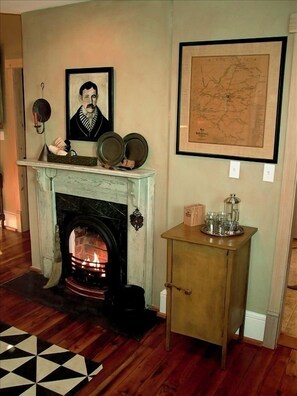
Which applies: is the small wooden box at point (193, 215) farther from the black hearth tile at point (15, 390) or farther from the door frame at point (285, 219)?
the black hearth tile at point (15, 390)

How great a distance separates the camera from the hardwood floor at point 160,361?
2295 mm

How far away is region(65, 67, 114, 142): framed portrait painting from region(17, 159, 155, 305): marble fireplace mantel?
1.05 ft

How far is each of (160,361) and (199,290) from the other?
54 centimetres

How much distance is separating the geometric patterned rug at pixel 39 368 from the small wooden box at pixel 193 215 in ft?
3.61

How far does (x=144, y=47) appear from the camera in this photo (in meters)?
2.84

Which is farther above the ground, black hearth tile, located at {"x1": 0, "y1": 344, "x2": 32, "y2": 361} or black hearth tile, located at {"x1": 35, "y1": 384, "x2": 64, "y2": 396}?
black hearth tile, located at {"x1": 35, "y1": 384, "x2": 64, "y2": 396}

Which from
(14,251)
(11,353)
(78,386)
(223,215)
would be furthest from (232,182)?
(14,251)

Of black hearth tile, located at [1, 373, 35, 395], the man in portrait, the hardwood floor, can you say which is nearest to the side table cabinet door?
the hardwood floor

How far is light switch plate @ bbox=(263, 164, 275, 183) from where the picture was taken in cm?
250

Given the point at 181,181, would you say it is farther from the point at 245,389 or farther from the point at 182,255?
the point at 245,389

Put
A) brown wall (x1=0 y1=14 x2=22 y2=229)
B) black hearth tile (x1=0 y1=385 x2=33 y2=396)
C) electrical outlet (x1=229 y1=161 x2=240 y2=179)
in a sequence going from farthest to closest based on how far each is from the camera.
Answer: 1. brown wall (x1=0 y1=14 x2=22 y2=229)
2. electrical outlet (x1=229 y1=161 x2=240 y2=179)
3. black hearth tile (x1=0 y1=385 x2=33 y2=396)

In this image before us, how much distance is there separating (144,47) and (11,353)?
232 cm

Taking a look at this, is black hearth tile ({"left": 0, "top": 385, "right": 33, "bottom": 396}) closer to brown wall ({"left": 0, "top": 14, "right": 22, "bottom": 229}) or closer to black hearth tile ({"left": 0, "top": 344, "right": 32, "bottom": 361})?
black hearth tile ({"left": 0, "top": 344, "right": 32, "bottom": 361})

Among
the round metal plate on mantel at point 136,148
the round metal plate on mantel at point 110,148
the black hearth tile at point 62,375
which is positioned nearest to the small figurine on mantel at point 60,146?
the round metal plate on mantel at point 110,148
